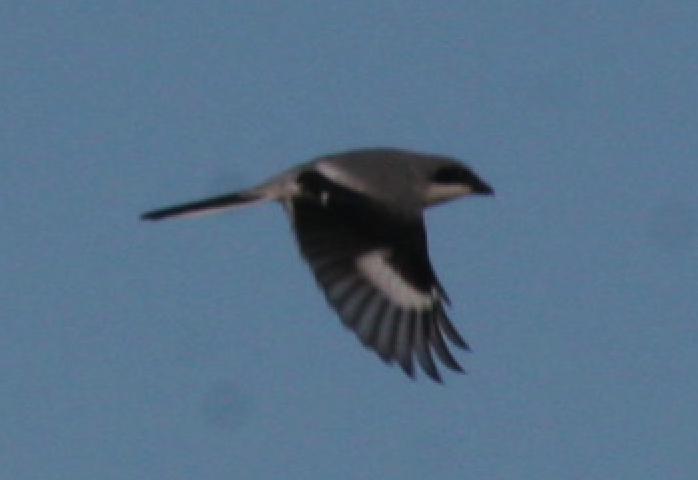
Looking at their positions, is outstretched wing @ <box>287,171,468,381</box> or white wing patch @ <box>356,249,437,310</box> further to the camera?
white wing patch @ <box>356,249,437,310</box>

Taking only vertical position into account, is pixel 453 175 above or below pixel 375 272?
above

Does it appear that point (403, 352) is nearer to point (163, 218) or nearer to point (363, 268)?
point (363, 268)

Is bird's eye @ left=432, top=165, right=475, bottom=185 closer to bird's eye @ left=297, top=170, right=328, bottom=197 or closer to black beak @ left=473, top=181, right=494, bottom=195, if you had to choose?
black beak @ left=473, top=181, right=494, bottom=195

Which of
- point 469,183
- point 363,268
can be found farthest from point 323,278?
point 469,183

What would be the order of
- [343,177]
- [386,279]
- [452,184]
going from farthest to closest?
[452,184] → [386,279] → [343,177]

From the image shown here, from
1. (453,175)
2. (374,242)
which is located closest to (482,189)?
(453,175)

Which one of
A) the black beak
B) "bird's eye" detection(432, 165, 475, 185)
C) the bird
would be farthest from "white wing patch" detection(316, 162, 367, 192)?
the black beak

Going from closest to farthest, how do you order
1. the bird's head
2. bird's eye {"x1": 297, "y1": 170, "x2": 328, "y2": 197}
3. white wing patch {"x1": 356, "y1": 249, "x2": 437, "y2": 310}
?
bird's eye {"x1": 297, "y1": 170, "x2": 328, "y2": 197}, white wing patch {"x1": 356, "y1": 249, "x2": 437, "y2": 310}, the bird's head

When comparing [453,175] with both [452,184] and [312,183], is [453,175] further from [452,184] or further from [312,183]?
[312,183]
